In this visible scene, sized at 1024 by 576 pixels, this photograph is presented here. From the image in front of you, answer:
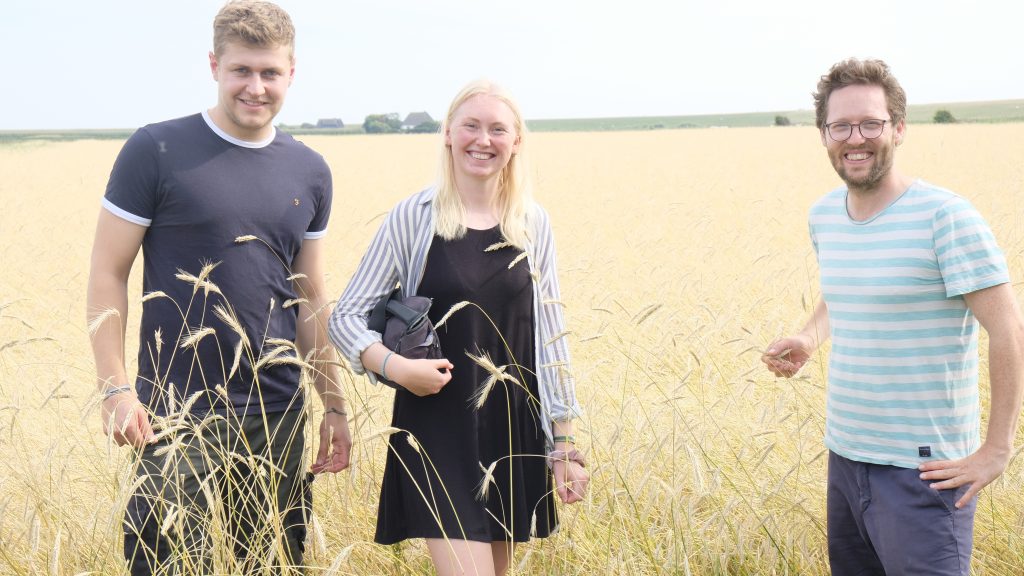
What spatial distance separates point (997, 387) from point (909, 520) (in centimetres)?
38

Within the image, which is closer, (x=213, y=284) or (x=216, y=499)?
(x=216, y=499)

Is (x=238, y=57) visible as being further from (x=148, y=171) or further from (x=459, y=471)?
(x=459, y=471)

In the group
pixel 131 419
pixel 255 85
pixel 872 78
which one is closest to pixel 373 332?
pixel 131 419

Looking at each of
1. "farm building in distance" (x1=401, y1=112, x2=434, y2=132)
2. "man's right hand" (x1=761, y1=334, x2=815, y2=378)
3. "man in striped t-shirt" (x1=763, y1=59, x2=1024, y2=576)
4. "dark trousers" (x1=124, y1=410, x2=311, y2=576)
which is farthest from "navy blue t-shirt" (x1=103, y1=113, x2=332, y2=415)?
"farm building in distance" (x1=401, y1=112, x2=434, y2=132)

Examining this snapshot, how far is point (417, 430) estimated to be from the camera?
8.17 feet

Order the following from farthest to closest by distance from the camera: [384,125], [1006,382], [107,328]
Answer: [384,125]
[107,328]
[1006,382]

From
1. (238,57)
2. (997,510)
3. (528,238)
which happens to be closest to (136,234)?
(238,57)

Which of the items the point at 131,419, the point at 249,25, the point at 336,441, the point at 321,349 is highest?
the point at 249,25

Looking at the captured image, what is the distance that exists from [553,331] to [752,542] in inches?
44.1

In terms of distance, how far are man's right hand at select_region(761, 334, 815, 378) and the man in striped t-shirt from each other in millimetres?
258

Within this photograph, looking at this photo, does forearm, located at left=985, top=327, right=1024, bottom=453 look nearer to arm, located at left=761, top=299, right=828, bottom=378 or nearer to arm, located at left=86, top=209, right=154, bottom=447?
arm, located at left=761, top=299, right=828, bottom=378

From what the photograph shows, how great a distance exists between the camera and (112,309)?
2.52 metres

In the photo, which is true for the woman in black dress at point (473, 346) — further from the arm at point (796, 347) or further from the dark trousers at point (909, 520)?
the dark trousers at point (909, 520)

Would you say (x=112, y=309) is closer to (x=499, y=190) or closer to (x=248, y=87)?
(x=248, y=87)
